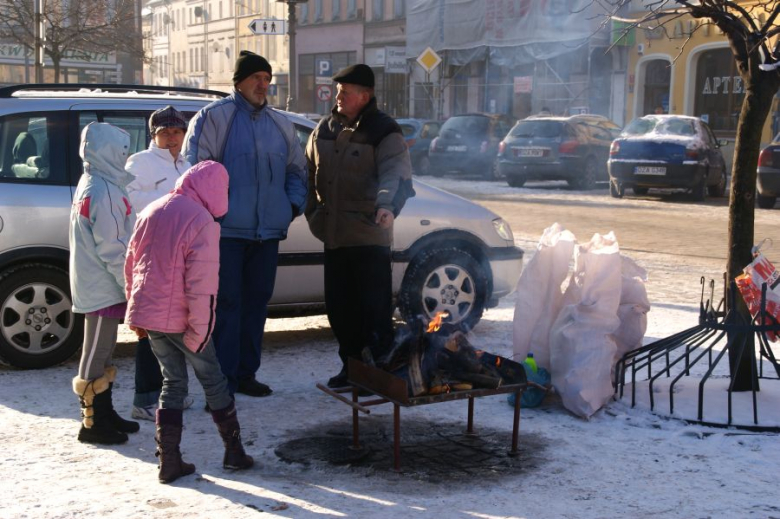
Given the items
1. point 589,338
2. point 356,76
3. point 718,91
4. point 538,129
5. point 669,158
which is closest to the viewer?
point 589,338

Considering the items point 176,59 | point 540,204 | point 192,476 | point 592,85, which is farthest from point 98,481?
point 176,59

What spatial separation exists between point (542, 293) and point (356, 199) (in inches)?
48.4

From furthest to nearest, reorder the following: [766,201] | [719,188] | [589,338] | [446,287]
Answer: [719,188], [766,201], [446,287], [589,338]

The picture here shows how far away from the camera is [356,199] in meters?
6.39

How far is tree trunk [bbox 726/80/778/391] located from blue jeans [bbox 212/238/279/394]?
2659 mm

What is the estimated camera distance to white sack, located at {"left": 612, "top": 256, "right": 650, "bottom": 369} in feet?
20.4

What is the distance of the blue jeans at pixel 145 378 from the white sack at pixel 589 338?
2.24m

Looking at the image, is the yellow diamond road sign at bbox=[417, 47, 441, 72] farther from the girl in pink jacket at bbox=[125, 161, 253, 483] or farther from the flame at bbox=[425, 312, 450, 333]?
the girl in pink jacket at bbox=[125, 161, 253, 483]

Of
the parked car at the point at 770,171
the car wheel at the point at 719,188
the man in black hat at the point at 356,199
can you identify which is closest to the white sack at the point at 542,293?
the man in black hat at the point at 356,199

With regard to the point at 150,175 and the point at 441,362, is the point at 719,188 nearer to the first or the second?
the point at 150,175

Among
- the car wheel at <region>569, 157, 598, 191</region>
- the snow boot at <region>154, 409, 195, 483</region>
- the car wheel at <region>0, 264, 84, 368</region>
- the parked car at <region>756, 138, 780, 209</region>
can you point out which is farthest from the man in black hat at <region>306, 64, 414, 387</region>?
the car wheel at <region>569, 157, 598, 191</region>

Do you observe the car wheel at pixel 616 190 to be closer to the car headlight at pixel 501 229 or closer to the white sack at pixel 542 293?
the car headlight at pixel 501 229

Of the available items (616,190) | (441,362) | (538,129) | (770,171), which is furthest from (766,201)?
(441,362)

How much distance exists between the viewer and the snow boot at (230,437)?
16.2 feet
